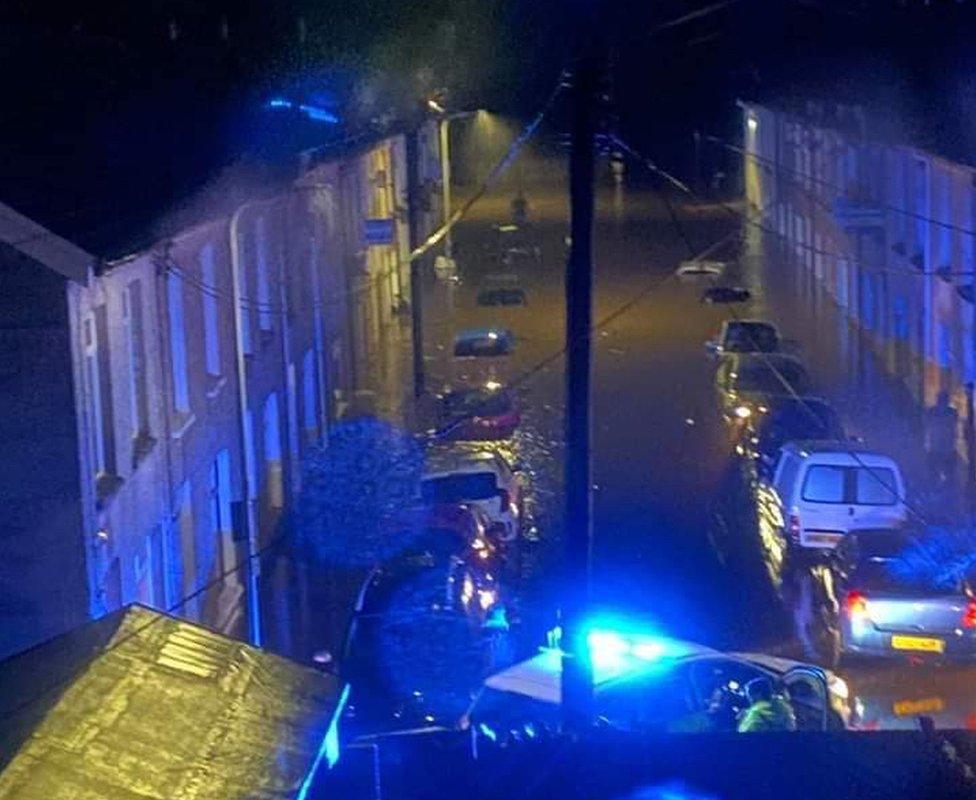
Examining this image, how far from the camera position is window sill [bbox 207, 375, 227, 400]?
1623 centimetres

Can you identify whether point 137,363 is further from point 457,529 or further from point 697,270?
point 697,270

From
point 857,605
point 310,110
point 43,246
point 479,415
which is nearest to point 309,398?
point 479,415

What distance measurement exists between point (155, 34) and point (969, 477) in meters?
11.5

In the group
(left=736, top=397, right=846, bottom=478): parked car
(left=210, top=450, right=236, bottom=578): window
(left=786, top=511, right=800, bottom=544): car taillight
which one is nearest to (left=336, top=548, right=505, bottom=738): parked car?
(left=210, top=450, right=236, bottom=578): window

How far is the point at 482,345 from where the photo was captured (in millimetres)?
31781

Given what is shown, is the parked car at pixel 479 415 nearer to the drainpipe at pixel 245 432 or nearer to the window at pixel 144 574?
the drainpipe at pixel 245 432

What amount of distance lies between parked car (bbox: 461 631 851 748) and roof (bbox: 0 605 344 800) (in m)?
3.72

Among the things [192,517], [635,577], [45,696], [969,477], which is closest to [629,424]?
[969,477]

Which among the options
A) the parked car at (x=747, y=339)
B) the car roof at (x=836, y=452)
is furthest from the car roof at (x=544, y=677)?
the parked car at (x=747, y=339)

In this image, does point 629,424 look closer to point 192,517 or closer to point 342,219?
point 342,219

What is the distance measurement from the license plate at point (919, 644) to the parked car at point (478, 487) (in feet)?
17.2

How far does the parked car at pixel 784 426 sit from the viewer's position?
21047 mm

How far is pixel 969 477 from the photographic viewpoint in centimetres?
2034

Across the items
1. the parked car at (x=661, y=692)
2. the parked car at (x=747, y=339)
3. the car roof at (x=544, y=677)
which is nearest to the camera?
the parked car at (x=661, y=692)
